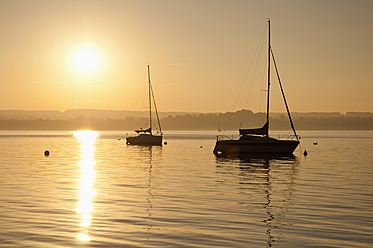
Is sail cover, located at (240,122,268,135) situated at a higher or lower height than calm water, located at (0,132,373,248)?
higher

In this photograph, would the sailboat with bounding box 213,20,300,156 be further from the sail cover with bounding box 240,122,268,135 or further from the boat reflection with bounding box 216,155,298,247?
the boat reflection with bounding box 216,155,298,247

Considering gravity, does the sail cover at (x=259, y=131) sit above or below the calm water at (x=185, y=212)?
above

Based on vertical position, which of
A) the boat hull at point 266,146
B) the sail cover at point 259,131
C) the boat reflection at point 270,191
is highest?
the sail cover at point 259,131

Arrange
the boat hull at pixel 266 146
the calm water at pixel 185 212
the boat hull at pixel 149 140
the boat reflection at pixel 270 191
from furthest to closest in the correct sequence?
the boat hull at pixel 149 140
the boat hull at pixel 266 146
the boat reflection at pixel 270 191
the calm water at pixel 185 212

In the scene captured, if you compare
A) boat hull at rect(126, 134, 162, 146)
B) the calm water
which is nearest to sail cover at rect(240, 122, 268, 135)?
the calm water

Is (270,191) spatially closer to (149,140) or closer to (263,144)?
(263,144)

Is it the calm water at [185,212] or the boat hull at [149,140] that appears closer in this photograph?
the calm water at [185,212]

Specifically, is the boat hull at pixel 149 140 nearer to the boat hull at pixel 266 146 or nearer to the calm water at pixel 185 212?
the boat hull at pixel 266 146

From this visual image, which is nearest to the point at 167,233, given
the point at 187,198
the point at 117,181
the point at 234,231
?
the point at 234,231

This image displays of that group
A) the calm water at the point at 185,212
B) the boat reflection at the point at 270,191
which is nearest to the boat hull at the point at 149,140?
the boat reflection at the point at 270,191

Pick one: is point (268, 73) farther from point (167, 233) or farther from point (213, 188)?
point (167, 233)

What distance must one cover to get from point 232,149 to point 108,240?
55.0 meters

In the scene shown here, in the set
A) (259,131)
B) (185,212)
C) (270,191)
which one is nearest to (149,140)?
(259,131)

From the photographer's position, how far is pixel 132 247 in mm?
15055
